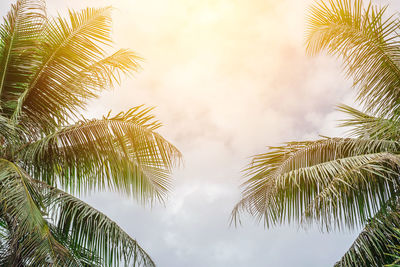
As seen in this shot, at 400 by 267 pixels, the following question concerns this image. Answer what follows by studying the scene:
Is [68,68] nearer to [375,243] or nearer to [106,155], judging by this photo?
[106,155]

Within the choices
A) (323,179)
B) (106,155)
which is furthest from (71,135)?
(323,179)

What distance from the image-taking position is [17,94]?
921cm

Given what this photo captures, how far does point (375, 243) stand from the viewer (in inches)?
337

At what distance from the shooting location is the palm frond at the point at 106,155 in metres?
8.73

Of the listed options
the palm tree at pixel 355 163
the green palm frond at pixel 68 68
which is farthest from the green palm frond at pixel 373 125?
the green palm frond at pixel 68 68

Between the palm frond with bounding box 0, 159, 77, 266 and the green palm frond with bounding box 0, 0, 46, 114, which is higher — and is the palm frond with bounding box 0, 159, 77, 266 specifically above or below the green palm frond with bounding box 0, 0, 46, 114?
below

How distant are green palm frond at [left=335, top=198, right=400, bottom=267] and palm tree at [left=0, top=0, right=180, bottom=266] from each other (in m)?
3.18

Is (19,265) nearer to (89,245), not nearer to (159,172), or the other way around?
(89,245)

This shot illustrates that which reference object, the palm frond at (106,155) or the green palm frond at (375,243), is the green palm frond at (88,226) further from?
the green palm frond at (375,243)

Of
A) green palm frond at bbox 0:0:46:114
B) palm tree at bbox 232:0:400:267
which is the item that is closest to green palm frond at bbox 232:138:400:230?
palm tree at bbox 232:0:400:267

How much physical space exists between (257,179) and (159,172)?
174 centimetres

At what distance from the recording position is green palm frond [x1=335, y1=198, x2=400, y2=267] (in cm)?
828

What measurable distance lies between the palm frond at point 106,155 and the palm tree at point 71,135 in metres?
0.02

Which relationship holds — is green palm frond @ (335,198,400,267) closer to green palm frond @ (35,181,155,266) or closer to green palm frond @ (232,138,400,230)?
green palm frond @ (232,138,400,230)
